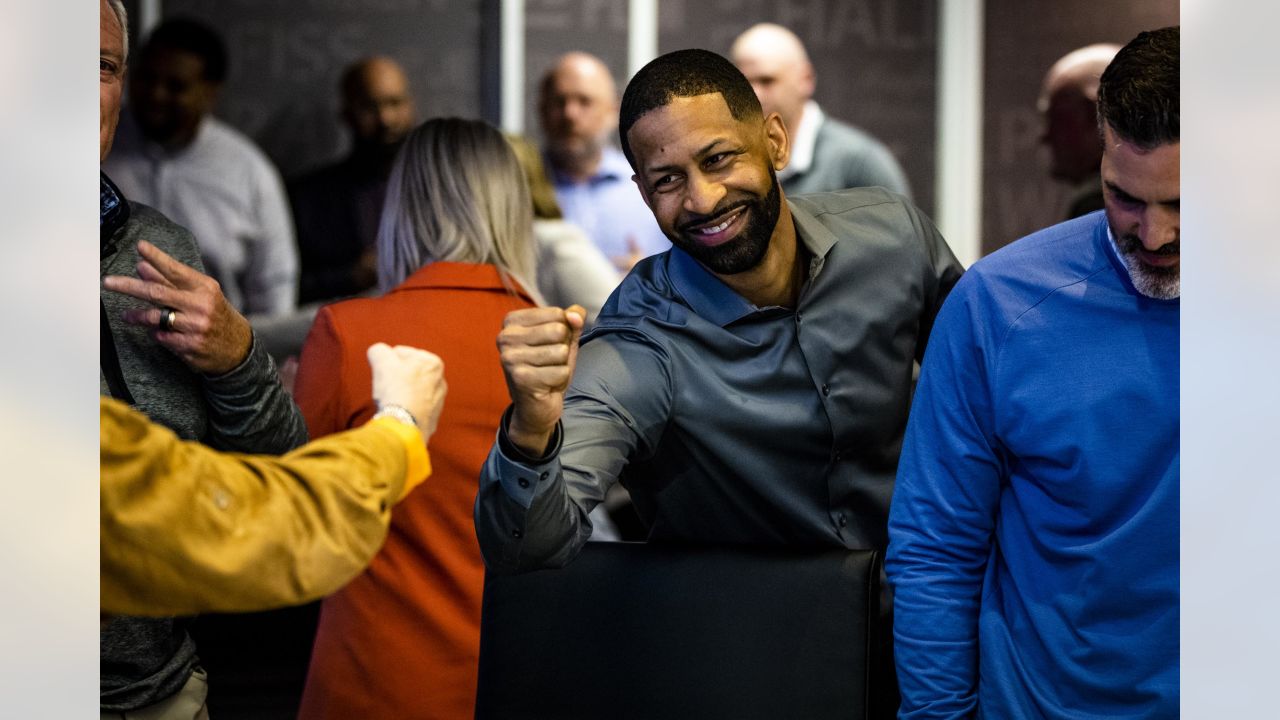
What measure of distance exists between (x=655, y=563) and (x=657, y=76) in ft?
2.40

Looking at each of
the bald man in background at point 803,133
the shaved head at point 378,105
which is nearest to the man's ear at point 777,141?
the bald man in background at point 803,133

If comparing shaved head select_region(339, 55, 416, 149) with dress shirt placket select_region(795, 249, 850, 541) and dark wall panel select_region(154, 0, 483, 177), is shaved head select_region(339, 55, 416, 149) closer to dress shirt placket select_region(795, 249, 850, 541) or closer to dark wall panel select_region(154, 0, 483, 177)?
dark wall panel select_region(154, 0, 483, 177)

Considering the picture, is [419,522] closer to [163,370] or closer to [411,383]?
[163,370]

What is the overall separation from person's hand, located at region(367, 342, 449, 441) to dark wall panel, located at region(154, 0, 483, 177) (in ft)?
16.4

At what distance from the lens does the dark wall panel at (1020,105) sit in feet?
20.2

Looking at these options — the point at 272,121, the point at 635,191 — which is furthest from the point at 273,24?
the point at 635,191

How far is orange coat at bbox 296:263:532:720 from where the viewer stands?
250cm

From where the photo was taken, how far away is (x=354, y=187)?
18.1 ft

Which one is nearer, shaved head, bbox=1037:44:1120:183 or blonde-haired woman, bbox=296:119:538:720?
blonde-haired woman, bbox=296:119:538:720

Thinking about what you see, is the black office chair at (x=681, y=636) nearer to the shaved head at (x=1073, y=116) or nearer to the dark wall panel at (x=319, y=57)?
the shaved head at (x=1073, y=116)

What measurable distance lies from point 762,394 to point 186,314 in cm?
91

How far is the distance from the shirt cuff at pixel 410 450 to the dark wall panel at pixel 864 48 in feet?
17.1

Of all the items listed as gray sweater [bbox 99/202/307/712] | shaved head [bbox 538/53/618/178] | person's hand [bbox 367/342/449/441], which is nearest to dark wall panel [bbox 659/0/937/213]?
shaved head [bbox 538/53/618/178]
